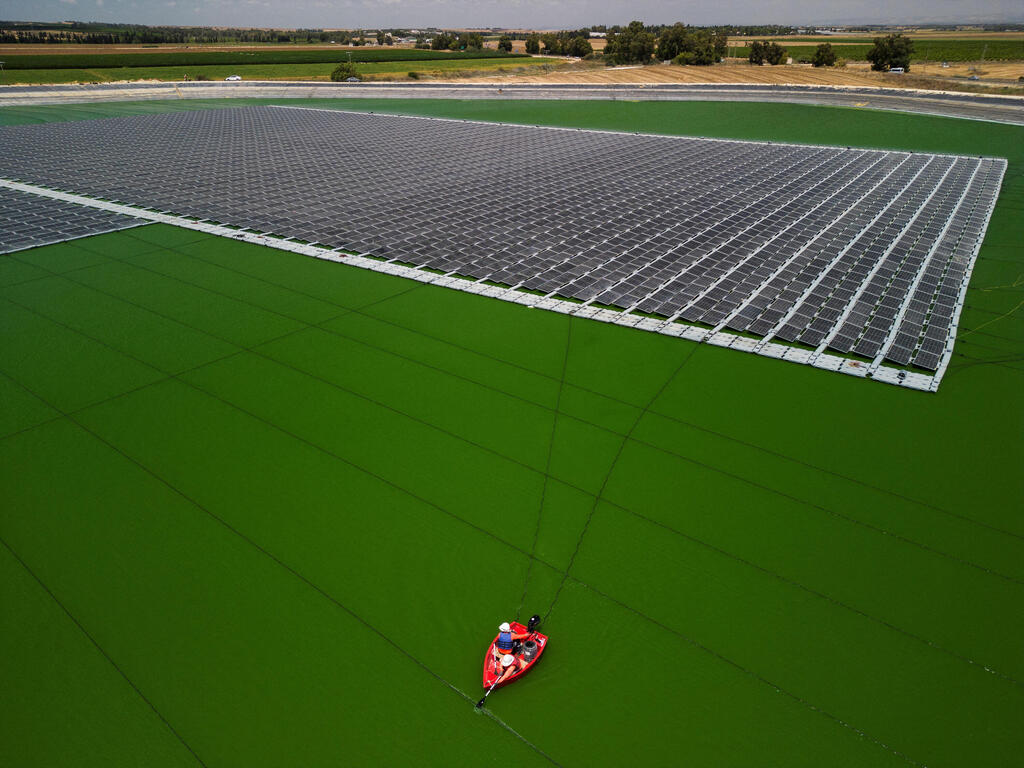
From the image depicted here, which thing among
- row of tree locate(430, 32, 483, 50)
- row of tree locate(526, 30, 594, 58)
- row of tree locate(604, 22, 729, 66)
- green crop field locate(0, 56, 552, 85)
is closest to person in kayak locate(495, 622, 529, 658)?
green crop field locate(0, 56, 552, 85)

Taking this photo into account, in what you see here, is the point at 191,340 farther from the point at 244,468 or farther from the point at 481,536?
the point at 481,536

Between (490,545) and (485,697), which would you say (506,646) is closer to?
(485,697)

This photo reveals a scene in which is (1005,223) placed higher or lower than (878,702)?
higher

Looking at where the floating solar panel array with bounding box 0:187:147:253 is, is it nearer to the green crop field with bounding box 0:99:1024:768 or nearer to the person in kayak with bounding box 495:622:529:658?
the green crop field with bounding box 0:99:1024:768

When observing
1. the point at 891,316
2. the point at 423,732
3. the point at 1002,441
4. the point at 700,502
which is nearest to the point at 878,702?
the point at 700,502

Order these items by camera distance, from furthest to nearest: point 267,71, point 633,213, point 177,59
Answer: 1. point 177,59
2. point 267,71
3. point 633,213

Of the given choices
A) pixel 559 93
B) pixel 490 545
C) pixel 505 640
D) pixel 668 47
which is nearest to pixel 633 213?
pixel 490 545
